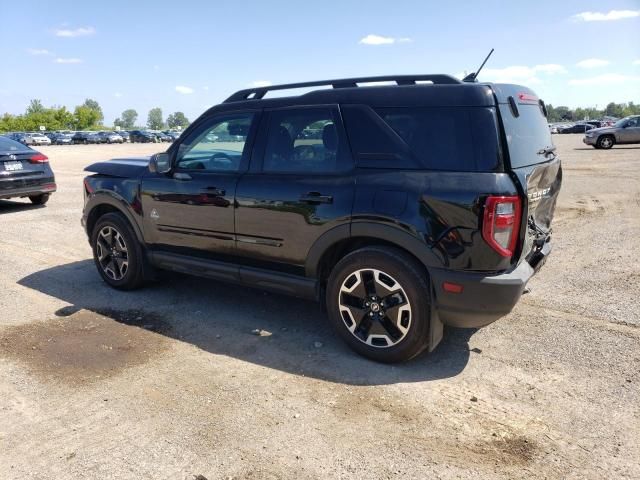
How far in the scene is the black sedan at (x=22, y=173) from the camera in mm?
9758

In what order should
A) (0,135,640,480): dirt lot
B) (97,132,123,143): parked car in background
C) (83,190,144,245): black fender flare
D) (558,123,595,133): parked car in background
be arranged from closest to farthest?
1. (0,135,640,480): dirt lot
2. (83,190,144,245): black fender flare
3. (558,123,595,133): parked car in background
4. (97,132,123,143): parked car in background

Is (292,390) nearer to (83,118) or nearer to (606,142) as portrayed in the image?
(606,142)

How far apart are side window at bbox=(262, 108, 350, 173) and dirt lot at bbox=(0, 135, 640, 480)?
1430 mm

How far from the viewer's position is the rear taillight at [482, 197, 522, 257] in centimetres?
315

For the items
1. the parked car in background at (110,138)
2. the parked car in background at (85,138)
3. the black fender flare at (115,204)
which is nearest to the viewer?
the black fender flare at (115,204)

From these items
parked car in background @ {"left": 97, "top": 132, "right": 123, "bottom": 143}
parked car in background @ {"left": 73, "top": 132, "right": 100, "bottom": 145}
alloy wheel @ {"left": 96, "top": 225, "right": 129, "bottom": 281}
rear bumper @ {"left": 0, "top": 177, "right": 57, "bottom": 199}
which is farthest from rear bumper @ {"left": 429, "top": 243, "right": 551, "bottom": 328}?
parked car in background @ {"left": 73, "top": 132, "right": 100, "bottom": 145}

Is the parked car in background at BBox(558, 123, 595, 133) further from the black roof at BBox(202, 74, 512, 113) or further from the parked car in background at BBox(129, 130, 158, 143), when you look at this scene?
the black roof at BBox(202, 74, 512, 113)

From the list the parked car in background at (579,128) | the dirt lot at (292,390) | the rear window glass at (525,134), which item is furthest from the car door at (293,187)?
the parked car in background at (579,128)

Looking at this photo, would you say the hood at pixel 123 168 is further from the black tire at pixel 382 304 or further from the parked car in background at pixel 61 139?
the parked car in background at pixel 61 139

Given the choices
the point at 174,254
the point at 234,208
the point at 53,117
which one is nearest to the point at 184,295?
the point at 174,254

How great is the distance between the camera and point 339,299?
3.81 m

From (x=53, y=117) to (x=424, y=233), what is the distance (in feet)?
413

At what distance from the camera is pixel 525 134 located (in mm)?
3662

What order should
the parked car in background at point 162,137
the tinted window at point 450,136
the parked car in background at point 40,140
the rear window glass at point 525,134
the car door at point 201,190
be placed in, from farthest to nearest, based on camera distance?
the parked car in background at point 162,137 → the parked car in background at point 40,140 → the car door at point 201,190 → the rear window glass at point 525,134 → the tinted window at point 450,136
